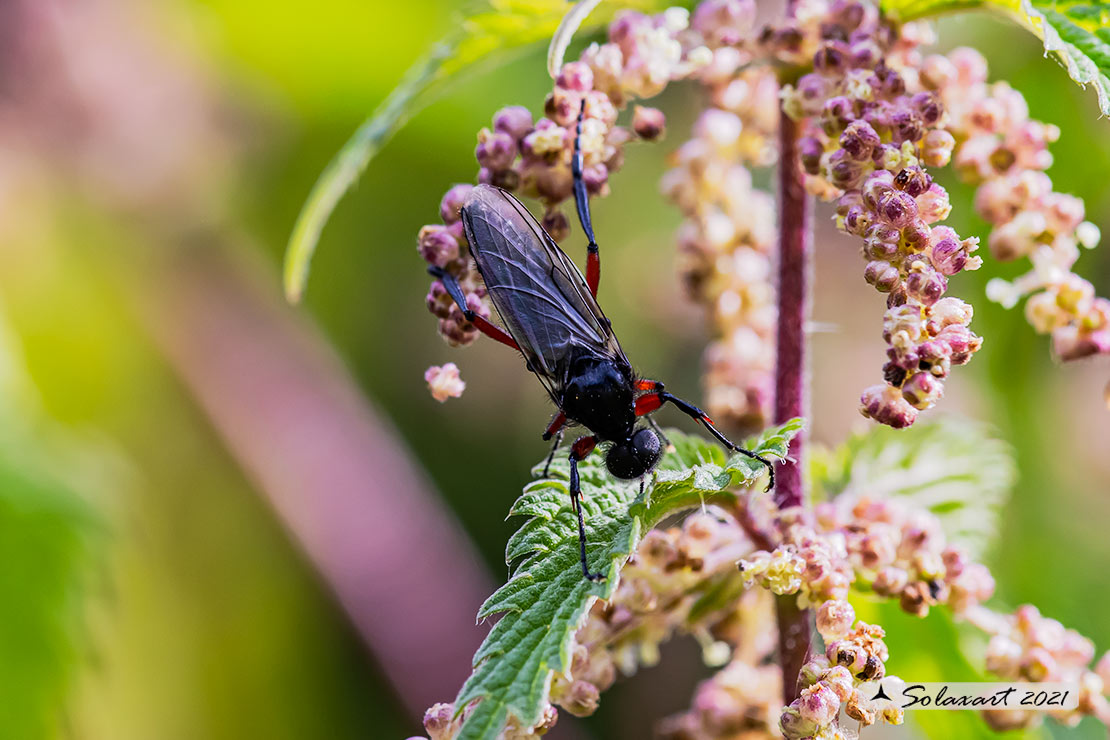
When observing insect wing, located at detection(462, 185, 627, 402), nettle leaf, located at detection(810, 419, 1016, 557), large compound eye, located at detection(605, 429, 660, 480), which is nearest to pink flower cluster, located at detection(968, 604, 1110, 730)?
nettle leaf, located at detection(810, 419, 1016, 557)

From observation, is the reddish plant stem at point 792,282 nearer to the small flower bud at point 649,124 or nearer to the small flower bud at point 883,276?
the small flower bud at point 649,124

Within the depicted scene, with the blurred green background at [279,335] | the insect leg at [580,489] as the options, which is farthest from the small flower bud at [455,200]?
the blurred green background at [279,335]

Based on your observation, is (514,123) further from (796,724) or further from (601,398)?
(796,724)

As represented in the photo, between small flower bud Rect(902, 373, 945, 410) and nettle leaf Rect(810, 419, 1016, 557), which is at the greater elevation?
small flower bud Rect(902, 373, 945, 410)

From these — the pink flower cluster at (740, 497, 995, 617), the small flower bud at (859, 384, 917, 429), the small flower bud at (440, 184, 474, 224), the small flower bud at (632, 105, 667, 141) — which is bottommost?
the pink flower cluster at (740, 497, 995, 617)

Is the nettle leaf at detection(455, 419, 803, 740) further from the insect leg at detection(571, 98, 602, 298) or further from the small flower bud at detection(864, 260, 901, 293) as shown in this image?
the insect leg at detection(571, 98, 602, 298)

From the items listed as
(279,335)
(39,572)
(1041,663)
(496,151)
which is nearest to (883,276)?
(496,151)
